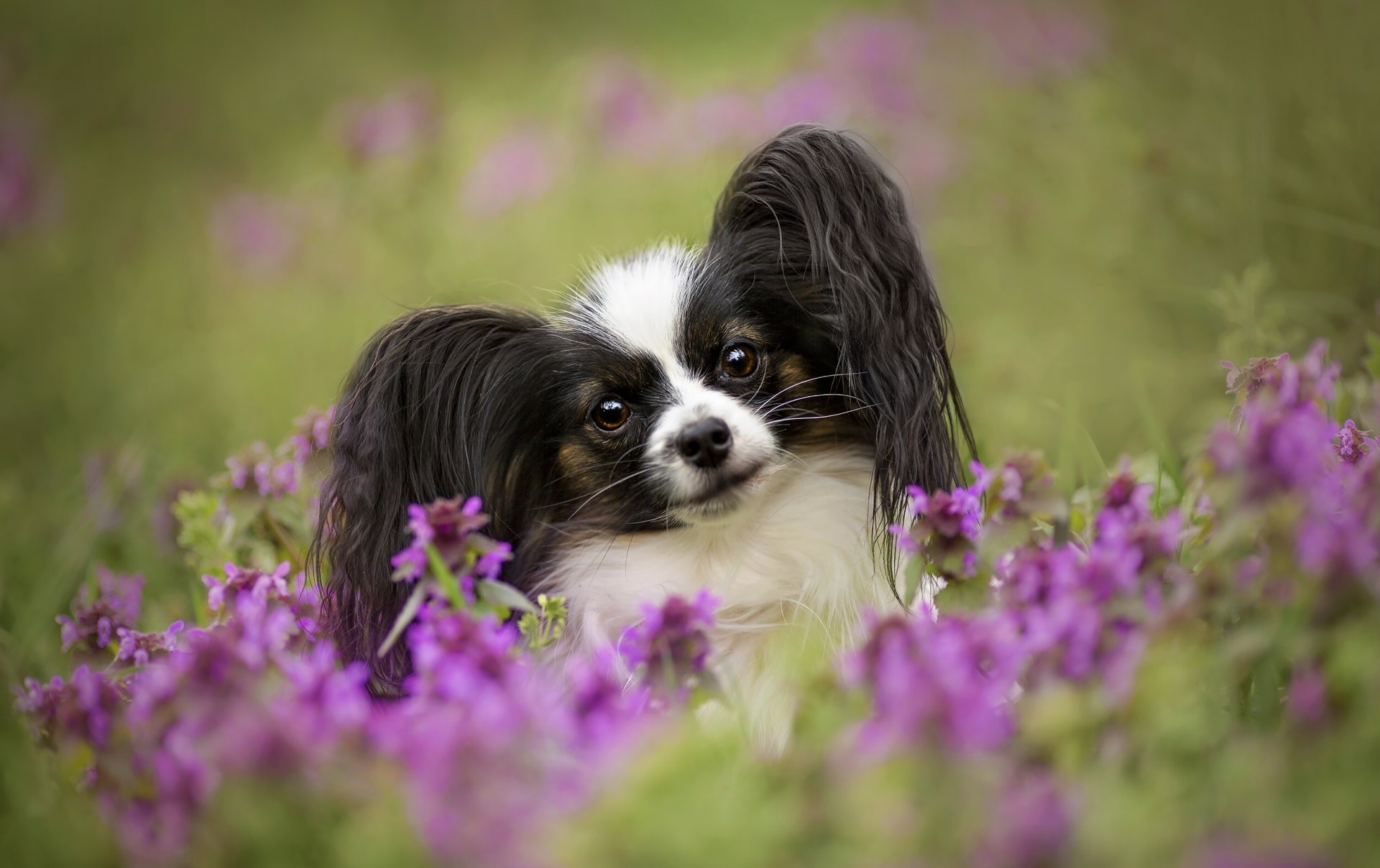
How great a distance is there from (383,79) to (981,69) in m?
3.10

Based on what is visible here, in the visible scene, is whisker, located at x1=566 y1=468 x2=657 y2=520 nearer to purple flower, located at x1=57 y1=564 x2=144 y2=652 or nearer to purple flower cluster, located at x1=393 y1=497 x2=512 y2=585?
purple flower cluster, located at x1=393 y1=497 x2=512 y2=585

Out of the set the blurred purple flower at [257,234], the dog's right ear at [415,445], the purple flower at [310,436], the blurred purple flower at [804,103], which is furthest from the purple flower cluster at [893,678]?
the blurred purple flower at [257,234]

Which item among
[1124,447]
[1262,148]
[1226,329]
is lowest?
[1124,447]

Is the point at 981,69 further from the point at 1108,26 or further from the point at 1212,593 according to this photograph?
the point at 1212,593

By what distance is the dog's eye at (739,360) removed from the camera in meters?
2.21

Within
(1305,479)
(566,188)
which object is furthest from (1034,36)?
(1305,479)

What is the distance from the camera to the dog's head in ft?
6.68

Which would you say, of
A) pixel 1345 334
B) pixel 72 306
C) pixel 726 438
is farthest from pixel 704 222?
pixel 72 306

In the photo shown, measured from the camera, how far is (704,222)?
8.66 feet

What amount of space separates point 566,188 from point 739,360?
3164mm

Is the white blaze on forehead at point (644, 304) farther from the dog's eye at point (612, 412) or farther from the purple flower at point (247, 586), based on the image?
the purple flower at point (247, 586)

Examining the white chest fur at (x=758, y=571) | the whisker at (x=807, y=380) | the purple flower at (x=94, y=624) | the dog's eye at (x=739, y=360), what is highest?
the dog's eye at (x=739, y=360)

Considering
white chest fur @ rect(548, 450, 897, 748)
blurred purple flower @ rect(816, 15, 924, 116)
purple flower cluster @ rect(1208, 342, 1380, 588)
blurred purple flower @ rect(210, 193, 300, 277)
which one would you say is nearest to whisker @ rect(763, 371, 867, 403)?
white chest fur @ rect(548, 450, 897, 748)

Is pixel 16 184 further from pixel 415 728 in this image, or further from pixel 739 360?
pixel 415 728
